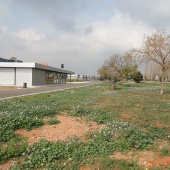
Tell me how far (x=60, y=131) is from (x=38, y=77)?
30174 mm

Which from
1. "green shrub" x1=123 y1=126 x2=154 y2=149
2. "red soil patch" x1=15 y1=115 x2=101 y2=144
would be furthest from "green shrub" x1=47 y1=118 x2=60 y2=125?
"green shrub" x1=123 y1=126 x2=154 y2=149

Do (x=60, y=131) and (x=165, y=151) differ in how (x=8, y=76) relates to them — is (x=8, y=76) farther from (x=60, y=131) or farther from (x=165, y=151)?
(x=165, y=151)

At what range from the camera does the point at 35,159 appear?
419cm

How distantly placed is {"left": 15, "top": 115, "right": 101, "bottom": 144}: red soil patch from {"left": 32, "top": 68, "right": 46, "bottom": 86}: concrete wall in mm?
27233

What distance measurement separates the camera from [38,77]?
34.7 metres

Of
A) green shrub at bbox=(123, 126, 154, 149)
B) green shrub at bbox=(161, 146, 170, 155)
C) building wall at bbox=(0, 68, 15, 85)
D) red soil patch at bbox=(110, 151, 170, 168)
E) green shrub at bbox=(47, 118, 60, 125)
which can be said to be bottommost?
red soil patch at bbox=(110, 151, 170, 168)

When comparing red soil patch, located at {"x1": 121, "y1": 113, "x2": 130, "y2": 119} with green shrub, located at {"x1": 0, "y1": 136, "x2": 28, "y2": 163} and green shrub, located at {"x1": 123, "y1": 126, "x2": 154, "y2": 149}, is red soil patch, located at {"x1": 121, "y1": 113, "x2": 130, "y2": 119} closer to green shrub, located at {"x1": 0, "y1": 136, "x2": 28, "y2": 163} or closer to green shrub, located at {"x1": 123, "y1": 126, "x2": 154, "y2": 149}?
green shrub, located at {"x1": 123, "y1": 126, "x2": 154, "y2": 149}

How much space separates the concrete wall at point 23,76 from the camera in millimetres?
31719

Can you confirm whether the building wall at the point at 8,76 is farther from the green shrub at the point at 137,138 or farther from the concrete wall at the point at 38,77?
the green shrub at the point at 137,138

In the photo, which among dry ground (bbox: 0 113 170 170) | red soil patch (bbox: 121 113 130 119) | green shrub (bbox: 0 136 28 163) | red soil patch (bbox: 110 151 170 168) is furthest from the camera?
red soil patch (bbox: 121 113 130 119)

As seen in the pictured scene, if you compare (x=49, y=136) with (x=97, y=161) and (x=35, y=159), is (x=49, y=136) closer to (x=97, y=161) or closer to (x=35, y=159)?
(x=35, y=159)

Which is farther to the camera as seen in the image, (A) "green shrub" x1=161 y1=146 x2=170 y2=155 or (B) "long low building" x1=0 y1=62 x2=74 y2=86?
(B) "long low building" x1=0 y1=62 x2=74 y2=86

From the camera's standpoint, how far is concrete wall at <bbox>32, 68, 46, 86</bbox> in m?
32.5

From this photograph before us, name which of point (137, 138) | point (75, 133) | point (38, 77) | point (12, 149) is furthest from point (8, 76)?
point (137, 138)
